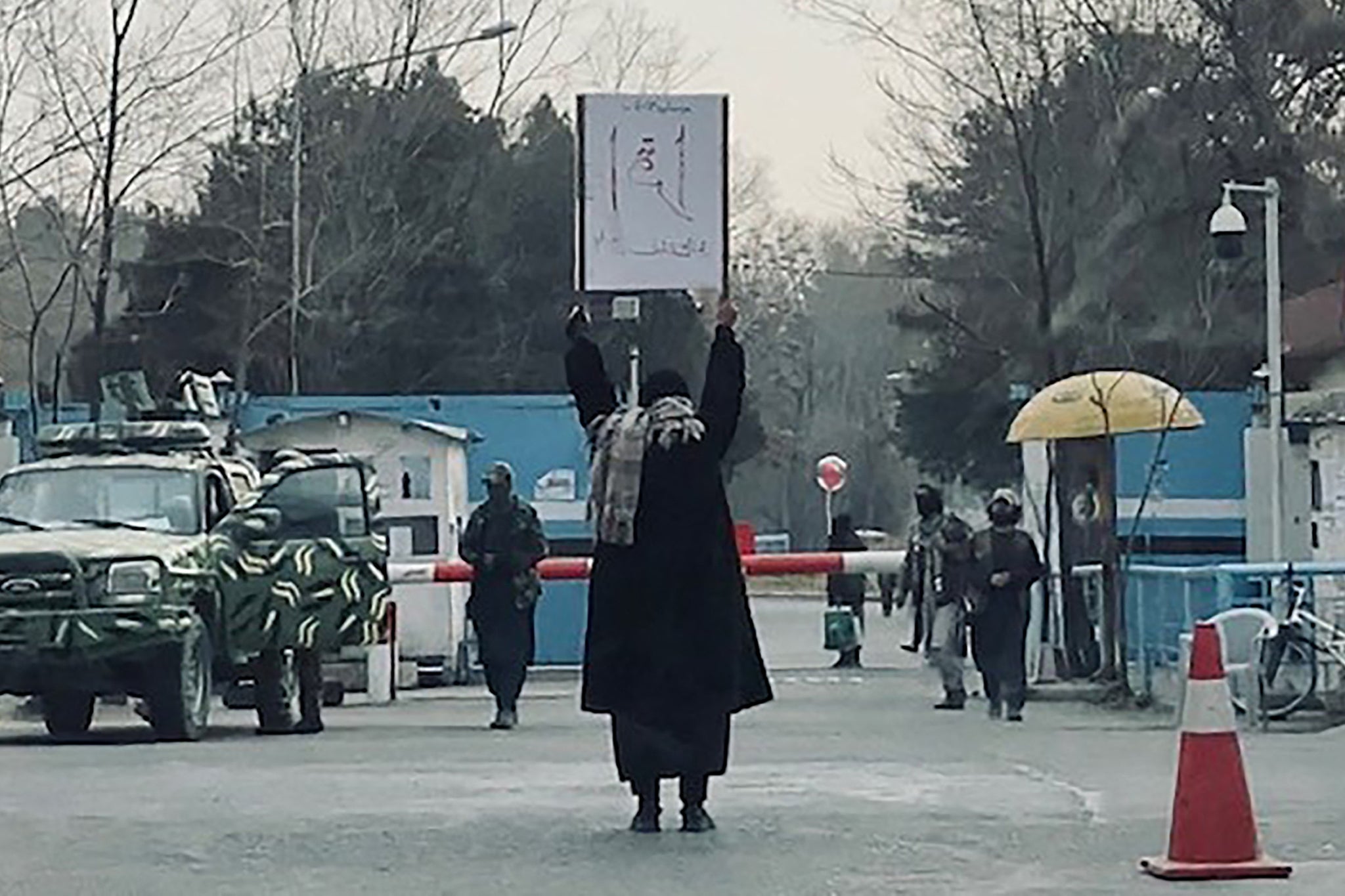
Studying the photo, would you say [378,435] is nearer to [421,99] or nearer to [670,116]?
[670,116]

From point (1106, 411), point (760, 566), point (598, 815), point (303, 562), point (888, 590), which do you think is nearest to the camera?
point (598, 815)

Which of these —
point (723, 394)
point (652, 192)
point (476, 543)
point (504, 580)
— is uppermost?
point (652, 192)

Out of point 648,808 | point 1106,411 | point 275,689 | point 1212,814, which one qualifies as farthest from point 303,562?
point 1212,814

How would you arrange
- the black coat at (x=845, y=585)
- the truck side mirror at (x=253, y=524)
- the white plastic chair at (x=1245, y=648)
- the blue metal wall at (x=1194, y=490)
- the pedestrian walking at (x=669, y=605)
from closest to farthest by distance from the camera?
the pedestrian walking at (x=669, y=605)
the truck side mirror at (x=253, y=524)
the white plastic chair at (x=1245, y=648)
the blue metal wall at (x=1194, y=490)
the black coat at (x=845, y=585)

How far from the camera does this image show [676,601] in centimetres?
1212

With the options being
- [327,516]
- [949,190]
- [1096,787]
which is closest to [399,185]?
[949,190]

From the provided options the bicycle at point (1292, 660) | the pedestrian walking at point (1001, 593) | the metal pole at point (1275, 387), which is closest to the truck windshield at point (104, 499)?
the pedestrian walking at point (1001, 593)

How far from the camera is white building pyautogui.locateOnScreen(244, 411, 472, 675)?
32.8m

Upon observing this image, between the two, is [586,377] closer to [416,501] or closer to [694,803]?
[694,803]

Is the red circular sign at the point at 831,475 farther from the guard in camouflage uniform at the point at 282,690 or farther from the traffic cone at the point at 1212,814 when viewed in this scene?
the traffic cone at the point at 1212,814

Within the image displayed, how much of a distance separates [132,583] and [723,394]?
7.51m

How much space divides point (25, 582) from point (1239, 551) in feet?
53.7

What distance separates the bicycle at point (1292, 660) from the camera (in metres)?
20.4

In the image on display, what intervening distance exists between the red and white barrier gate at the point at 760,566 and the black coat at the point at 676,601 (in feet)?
51.1
